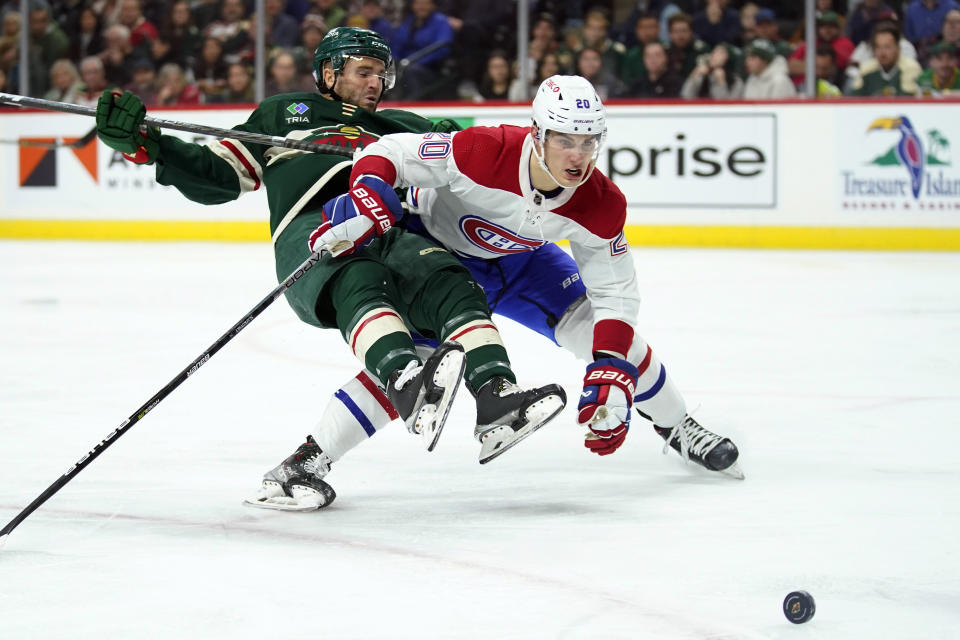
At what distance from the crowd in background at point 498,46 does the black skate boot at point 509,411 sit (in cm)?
696

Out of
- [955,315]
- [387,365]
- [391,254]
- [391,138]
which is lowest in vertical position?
[955,315]

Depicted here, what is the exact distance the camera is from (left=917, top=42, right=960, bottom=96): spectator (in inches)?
366

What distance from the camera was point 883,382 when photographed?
15.5 ft

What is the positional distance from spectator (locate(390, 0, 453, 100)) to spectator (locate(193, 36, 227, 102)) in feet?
4.78

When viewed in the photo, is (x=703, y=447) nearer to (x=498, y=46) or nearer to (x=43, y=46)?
(x=498, y=46)

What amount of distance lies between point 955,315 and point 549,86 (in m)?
3.96

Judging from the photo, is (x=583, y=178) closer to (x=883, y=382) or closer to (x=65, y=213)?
(x=883, y=382)

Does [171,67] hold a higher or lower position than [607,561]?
higher

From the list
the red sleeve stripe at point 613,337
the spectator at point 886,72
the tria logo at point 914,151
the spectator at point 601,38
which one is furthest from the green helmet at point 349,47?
the tria logo at point 914,151

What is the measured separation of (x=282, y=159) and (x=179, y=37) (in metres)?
7.70

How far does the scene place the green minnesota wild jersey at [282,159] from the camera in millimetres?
3467

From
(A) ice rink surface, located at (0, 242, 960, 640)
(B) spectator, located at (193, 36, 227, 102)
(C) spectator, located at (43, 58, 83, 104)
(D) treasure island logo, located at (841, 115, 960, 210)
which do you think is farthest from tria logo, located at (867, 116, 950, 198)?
(C) spectator, located at (43, 58, 83, 104)

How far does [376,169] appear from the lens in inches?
122

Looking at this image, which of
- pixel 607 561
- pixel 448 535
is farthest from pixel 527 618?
pixel 448 535
